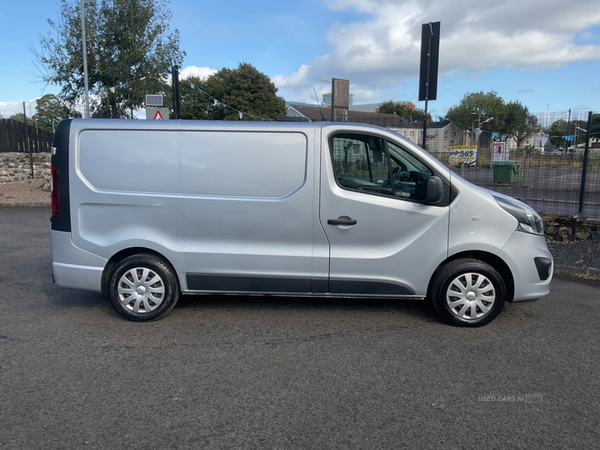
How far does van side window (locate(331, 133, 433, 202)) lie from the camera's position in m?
4.43

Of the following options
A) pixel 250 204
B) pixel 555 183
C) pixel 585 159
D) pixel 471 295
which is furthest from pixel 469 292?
pixel 555 183

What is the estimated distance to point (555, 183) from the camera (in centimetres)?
911

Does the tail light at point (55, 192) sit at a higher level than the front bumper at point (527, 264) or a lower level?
higher

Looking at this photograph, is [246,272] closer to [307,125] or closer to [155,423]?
[307,125]

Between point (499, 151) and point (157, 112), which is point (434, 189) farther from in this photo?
point (157, 112)

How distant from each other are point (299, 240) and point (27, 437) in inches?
104

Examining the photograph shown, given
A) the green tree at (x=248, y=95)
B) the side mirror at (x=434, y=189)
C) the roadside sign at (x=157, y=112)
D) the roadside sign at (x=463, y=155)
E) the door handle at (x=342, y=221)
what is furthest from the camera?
the green tree at (x=248, y=95)

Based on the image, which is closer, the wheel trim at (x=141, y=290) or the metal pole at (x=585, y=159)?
the wheel trim at (x=141, y=290)

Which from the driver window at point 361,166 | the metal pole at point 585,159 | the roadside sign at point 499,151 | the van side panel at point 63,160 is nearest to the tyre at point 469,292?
the driver window at point 361,166

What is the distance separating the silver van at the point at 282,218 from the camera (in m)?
4.38

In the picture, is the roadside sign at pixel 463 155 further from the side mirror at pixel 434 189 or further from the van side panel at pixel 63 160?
the van side panel at pixel 63 160

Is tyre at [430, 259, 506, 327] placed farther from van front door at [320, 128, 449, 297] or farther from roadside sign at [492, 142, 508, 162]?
roadside sign at [492, 142, 508, 162]

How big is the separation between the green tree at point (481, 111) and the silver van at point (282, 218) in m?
84.1

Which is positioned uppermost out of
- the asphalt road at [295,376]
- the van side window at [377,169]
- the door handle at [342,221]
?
the van side window at [377,169]
